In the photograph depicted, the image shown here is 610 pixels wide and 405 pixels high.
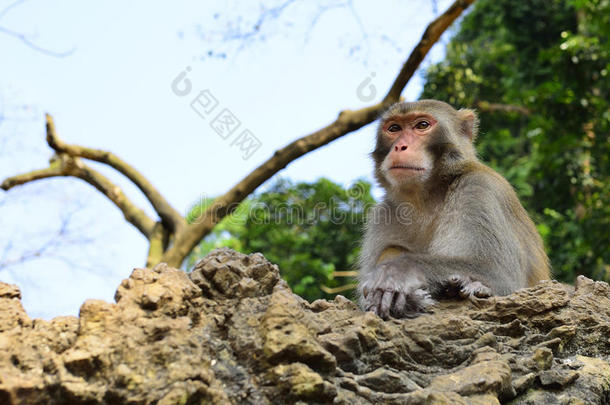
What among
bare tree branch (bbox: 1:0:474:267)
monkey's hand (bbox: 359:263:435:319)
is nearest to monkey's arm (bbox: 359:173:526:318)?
monkey's hand (bbox: 359:263:435:319)

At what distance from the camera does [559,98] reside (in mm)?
10648

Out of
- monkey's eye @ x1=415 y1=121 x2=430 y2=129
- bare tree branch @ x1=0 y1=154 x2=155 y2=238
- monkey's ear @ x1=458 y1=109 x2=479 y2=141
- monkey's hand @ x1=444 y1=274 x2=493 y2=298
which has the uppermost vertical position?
bare tree branch @ x1=0 y1=154 x2=155 y2=238

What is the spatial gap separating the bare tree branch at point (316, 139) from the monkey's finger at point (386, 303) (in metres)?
4.89

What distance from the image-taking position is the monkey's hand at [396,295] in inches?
135

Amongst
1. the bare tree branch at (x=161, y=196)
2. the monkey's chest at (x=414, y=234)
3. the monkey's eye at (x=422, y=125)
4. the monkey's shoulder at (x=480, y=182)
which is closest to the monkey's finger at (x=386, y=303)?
the monkey's chest at (x=414, y=234)

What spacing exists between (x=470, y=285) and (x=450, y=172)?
1149mm

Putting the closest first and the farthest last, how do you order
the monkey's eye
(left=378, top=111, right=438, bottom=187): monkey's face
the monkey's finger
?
Answer: the monkey's finger, (left=378, top=111, right=438, bottom=187): monkey's face, the monkey's eye

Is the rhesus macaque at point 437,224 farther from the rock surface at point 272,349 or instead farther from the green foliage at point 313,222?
the green foliage at point 313,222

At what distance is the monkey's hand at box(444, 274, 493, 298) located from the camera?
365 cm

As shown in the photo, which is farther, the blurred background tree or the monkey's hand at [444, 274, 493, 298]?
the blurred background tree

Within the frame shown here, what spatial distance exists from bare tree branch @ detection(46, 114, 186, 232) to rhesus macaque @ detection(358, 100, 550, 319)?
4.13 m

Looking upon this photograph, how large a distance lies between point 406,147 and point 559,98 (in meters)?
7.02

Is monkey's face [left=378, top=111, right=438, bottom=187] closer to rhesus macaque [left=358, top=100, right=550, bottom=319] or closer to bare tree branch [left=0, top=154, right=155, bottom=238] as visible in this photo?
rhesus macaque [left=358, top=100, right=550, bottom=319]

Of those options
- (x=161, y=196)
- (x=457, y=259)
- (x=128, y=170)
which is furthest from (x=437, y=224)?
(x=128, y=170)
